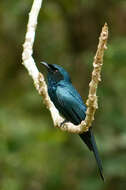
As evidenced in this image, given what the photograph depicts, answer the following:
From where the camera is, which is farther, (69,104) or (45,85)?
(69,104)

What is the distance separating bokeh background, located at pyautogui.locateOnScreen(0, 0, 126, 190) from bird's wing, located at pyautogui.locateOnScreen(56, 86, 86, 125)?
3.97 ft

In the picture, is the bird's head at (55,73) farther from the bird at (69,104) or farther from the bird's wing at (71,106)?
the bird's wing at (71,106)

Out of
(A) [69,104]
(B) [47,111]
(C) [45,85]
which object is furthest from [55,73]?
(B) [47,111]

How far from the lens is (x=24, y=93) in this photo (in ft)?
27.0

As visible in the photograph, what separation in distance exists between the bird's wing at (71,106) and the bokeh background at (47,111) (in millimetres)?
1211

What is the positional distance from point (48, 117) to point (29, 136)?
1.60 metres

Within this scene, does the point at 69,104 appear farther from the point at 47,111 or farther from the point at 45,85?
the point at 47,111

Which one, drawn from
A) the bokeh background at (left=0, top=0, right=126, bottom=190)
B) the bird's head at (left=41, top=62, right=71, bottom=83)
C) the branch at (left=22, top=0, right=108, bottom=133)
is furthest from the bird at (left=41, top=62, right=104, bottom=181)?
the bokeh background at (left=0, top=0, right=126, bottom=190)

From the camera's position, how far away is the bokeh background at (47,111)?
22.1 feet

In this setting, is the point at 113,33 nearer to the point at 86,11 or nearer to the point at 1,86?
the point at 86,11

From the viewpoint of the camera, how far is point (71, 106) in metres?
5.52

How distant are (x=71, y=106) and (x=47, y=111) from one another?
2680mm

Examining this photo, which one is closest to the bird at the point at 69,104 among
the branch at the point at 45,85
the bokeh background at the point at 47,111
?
the branch at the point at 45,85

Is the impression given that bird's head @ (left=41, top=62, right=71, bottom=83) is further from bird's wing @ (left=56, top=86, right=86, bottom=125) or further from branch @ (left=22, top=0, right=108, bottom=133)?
branch @ (left=22, top=0, right=108, bottom=133)
